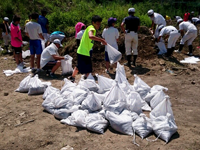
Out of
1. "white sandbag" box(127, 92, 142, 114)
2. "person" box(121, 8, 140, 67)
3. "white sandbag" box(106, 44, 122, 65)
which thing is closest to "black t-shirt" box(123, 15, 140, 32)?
"person" box(121, 8, 140, 67)

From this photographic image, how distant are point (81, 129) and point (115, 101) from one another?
2.19 feet

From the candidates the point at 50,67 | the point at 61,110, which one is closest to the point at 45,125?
the point at 61,110

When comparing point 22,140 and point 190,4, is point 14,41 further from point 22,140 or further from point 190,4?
point 190,4

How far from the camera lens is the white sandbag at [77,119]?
10.9 feet

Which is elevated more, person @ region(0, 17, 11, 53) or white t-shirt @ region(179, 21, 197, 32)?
white t-shirt @ region(179, 21, 197, 32)

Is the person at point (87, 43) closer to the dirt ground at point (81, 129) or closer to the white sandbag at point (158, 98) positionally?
the dirt ground at point (81, 129)

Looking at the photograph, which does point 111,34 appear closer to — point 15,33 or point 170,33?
point 170,33

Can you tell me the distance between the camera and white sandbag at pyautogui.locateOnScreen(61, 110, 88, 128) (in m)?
3.31

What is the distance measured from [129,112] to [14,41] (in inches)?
164

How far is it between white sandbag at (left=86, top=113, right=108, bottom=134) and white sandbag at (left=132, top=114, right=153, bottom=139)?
0.43 metres

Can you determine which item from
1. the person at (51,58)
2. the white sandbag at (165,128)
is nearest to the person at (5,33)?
the person at (51,58)

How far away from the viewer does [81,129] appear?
334 centimetres

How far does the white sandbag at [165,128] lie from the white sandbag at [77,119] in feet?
3.31

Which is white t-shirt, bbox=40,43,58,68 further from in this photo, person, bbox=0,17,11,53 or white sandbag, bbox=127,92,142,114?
person, bbox=0,17,11,53
